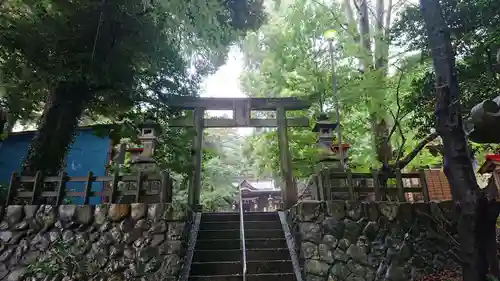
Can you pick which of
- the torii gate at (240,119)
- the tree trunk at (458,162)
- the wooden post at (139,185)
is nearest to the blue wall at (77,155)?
the torii gate at (240,119)

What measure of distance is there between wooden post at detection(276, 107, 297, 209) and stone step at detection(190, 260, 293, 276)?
2.52 meters

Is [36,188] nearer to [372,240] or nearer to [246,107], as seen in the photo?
[246,107]

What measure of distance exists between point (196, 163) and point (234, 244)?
308 centimetres

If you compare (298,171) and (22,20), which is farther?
(298,171)

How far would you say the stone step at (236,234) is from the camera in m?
7.25

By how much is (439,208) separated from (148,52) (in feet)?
24.3

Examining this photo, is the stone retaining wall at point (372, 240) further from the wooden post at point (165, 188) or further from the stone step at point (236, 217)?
the wooden post at point (165, 188)

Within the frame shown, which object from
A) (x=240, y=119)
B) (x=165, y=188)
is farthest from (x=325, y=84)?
(x=165, y=188)

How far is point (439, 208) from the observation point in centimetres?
672

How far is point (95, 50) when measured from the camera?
275 inches

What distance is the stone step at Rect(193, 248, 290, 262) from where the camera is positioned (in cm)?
655

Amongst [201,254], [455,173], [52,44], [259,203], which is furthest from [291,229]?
[259,203]

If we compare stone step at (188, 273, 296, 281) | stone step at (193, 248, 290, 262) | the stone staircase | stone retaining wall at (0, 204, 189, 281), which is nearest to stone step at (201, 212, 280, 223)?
the stone staircase

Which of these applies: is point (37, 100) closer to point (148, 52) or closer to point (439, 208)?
point (148, 52)
